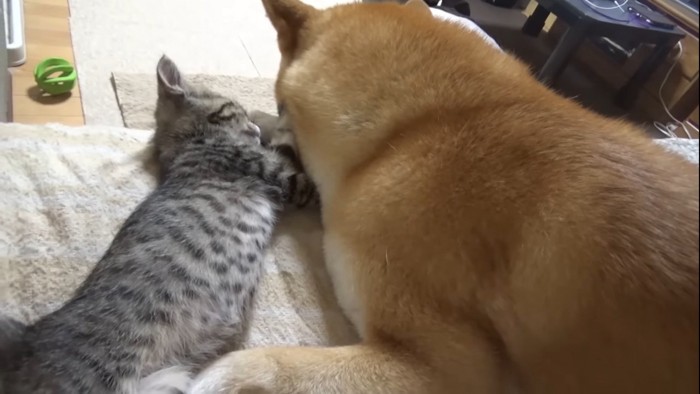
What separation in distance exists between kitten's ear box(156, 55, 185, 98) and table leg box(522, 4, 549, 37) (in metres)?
1.53

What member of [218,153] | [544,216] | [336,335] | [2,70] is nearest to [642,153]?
[544,216]

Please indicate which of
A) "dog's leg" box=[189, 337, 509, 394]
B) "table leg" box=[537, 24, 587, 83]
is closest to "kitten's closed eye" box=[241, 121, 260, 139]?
"dog's leg" box=[189, 337, 509, 394]

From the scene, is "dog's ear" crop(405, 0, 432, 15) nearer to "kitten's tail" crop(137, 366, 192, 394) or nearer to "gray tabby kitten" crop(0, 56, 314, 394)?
"gray tabby kitten" crop(0, 56, 314, 394)

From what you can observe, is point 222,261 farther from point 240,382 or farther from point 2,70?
point 2,70

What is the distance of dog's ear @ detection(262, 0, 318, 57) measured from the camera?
139cm

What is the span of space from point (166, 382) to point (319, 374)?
0.26 metres

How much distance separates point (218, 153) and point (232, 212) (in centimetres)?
22

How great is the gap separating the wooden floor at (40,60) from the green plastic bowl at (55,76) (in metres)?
0.02

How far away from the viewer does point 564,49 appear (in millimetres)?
2199

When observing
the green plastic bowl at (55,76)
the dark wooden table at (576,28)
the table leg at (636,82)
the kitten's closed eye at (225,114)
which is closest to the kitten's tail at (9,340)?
the kitten's closed eye at (225,114)

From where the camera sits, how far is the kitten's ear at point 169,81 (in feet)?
5.26

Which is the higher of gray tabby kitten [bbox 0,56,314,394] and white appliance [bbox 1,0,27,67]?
gray tabby kitten [bbox 0,56,314,394]

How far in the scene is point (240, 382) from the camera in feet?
3.31

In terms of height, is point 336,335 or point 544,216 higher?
point 544,216
